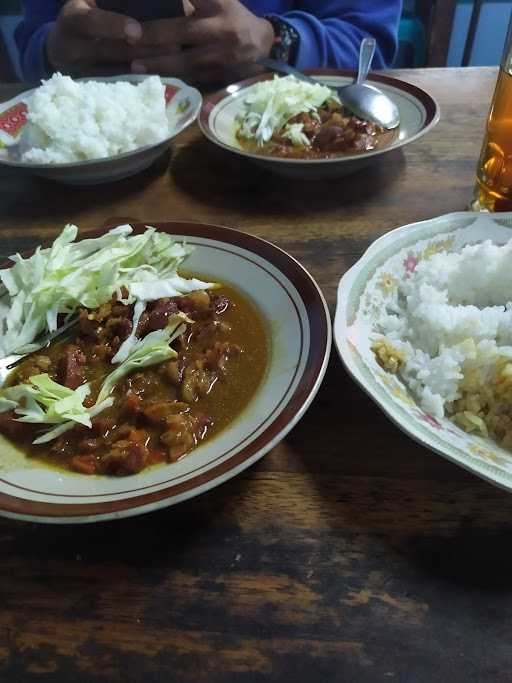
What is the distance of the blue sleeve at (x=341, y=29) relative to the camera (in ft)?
8.87

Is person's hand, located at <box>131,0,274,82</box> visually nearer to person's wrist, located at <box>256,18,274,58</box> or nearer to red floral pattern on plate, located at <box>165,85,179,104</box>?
person's wrist, located at <box>256,18,274,58</box>

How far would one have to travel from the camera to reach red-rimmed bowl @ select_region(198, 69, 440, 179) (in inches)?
68.9

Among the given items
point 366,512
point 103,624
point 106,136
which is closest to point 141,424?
point 103,624

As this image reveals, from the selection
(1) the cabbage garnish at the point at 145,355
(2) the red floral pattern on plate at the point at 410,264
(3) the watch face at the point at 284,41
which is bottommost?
(1) the cabbage garnish at the point at 145,355

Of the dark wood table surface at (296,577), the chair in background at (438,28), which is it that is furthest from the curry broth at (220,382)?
the chair in background at (438,28)

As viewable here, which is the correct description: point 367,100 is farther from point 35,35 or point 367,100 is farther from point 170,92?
point 35,35

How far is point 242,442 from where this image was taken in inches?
38.9

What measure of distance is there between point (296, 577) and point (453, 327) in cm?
62

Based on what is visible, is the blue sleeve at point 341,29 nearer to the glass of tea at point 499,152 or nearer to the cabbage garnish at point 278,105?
the cabbage garnish at point 278,105

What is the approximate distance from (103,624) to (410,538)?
531mm

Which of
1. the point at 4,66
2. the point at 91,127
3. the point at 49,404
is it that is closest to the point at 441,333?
the point at 49,404

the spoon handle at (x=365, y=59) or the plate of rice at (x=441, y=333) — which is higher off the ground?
the spoon handle at (x=365, y=59)

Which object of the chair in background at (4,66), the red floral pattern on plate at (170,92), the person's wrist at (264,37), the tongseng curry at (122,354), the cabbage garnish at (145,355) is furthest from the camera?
the chair in background at (4,66)

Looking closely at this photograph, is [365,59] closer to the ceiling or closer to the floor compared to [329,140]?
closer to the ceiling
